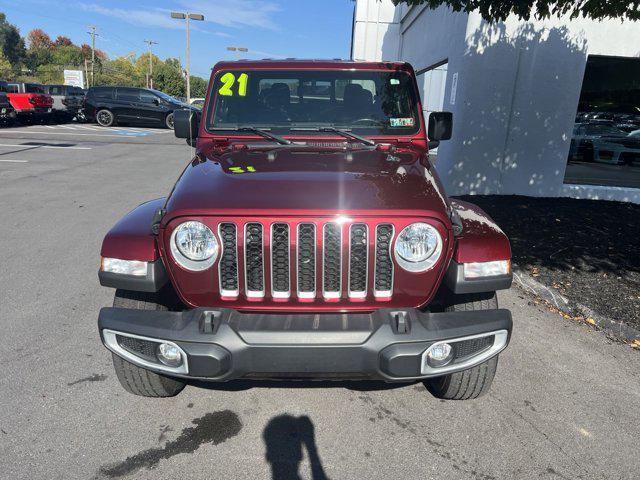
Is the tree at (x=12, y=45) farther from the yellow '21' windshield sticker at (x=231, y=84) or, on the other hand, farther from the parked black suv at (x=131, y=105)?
the yellow '21' windshield sticker at (x=231, y=84)

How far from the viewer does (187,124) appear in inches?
147

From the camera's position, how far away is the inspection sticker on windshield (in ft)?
11.7

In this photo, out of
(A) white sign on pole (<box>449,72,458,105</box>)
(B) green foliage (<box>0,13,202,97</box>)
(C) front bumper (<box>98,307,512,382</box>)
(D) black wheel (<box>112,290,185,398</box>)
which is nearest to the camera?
(C) front bumper (<box>98,307,512,382</box>)

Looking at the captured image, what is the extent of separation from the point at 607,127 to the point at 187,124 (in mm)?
7710

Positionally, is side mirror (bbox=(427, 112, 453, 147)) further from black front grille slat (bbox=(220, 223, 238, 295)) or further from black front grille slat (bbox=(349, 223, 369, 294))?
black front grille slat (bbox=(220, 223, 238, 295))

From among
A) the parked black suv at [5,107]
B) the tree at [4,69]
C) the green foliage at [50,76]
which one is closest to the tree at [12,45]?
the green foliage at [50,76]

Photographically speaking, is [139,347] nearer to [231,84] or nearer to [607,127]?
[231,84]

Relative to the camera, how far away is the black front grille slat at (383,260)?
7.61 feet

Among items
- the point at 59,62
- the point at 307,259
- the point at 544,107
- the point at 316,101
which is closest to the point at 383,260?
the point at 307,259

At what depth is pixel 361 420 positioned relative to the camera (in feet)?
9.02

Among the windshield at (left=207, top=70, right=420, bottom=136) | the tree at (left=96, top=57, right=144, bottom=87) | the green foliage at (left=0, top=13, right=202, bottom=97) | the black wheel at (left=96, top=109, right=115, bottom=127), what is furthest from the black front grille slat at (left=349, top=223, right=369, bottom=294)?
the tree at (left=96, top=57, right=144, bottom=87)

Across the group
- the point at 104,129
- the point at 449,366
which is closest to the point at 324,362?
the point at 449,366

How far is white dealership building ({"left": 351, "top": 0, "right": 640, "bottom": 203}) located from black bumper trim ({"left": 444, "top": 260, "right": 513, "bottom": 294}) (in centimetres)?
619

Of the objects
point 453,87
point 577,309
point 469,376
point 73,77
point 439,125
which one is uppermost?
point 73,77
